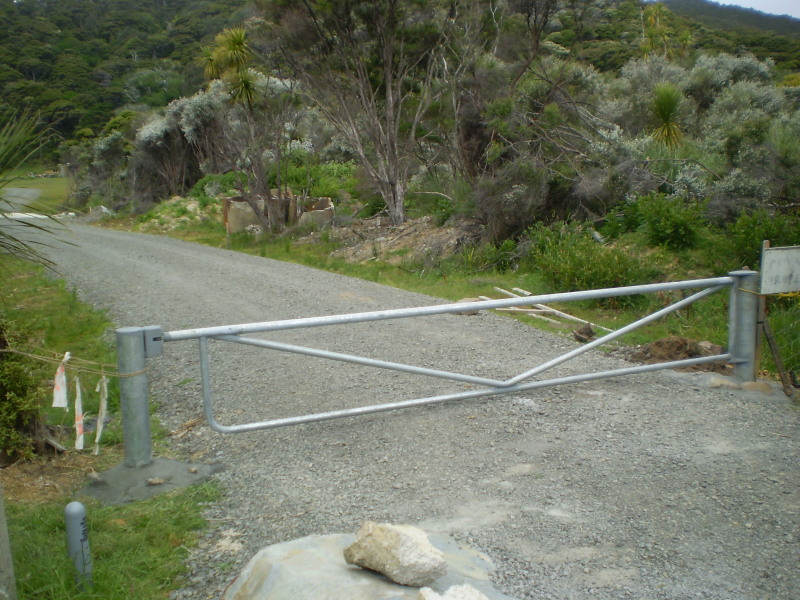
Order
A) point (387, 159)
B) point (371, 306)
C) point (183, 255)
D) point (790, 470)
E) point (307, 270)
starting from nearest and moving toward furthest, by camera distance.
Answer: point (790, 470) → point (371, 306) → point (307, 270) → point (183, 255) → point (387, 159)

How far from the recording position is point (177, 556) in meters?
3.69

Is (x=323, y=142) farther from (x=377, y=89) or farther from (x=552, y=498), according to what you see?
(x=552, y=498)

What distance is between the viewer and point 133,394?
178 inches

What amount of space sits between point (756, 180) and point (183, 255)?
11735 mm

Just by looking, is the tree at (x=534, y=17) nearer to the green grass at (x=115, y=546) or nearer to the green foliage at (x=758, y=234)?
the green foliage at (x=758, y=234)

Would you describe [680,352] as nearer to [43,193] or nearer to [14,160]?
[43,193]

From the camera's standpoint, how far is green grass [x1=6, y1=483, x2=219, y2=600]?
10.9 ft

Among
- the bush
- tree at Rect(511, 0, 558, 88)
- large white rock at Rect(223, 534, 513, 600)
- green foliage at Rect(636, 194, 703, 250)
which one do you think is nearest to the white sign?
large white rock at Rect(223, 534, 513, 600)

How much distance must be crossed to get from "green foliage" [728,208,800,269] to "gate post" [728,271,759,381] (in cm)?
491

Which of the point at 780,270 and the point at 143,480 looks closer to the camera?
the point at 143,480

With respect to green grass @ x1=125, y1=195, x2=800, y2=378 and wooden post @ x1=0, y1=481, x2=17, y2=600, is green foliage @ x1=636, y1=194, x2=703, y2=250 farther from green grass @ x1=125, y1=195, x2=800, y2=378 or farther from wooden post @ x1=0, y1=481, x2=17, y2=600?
wooden post @ x1=0, y1=481, x2=17, y2=600

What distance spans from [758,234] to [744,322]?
5224 millimetres

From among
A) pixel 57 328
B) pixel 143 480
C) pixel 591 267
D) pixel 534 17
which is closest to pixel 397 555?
pixel 143 480

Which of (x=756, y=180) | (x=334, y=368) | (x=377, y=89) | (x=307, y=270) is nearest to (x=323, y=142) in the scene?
(x=377, y=89)
